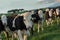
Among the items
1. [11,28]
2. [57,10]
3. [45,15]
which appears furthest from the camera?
[57,10]

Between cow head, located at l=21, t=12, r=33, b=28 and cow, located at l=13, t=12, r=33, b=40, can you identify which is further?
cow head, located at l=21, t=12, r=33, b=28

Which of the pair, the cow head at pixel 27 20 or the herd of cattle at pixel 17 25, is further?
the cow head at pixel 27 20

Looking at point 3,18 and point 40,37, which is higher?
point 3,18

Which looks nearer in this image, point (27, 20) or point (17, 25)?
point (17, 25)

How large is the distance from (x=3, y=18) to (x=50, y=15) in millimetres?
2317

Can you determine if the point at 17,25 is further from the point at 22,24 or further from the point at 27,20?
the point at 27,20

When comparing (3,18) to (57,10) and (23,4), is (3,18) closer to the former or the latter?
(23,4)

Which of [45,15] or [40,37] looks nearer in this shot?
[40,37]

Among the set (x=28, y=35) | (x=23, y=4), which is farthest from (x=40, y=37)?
(x=23, y=4)

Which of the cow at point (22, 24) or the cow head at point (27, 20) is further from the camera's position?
the cow head at point (27, 20)

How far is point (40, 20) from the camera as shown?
229 inches

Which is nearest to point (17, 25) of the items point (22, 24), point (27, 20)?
point (22, 24)

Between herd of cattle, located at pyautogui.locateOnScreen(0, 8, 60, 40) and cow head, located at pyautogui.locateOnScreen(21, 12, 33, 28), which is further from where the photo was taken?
cow head, located at pyautogui.locateOnScreen(21, 12, 33, 28)

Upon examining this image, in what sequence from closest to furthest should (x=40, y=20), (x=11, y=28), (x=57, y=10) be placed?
(x=11, y=28), (x=40, y=20), (x=57, y=10)
